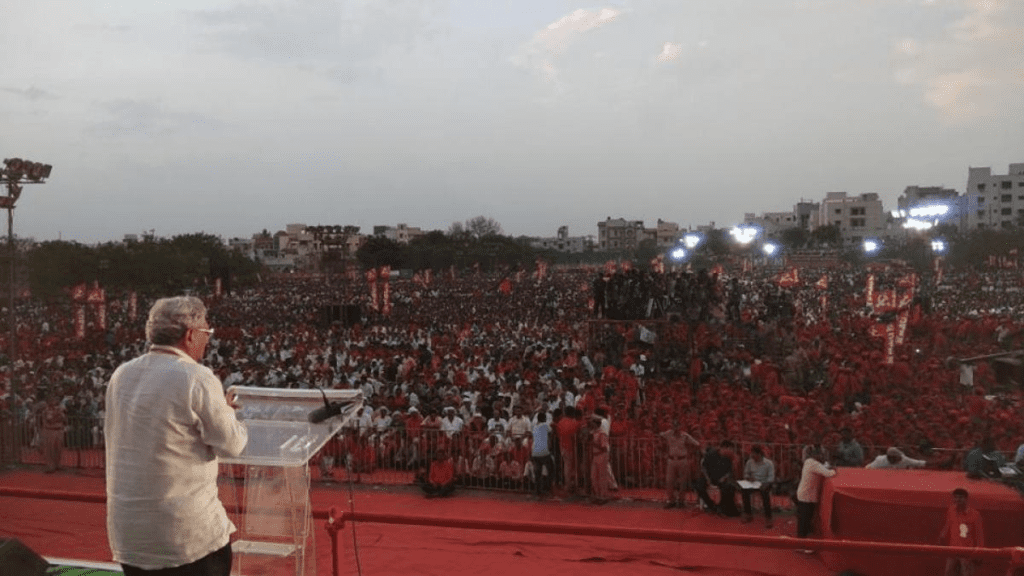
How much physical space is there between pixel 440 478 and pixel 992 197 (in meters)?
100

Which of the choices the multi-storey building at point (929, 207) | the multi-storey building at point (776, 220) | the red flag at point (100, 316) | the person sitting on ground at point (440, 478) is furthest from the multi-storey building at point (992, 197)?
the person sitting on ground at point (440, 478)

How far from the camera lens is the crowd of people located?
388 inches

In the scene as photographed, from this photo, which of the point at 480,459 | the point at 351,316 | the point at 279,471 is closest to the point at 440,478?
the point at 480,459

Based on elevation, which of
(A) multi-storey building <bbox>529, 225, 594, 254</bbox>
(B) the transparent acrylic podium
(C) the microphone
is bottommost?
(B) the transparent acrylic podium

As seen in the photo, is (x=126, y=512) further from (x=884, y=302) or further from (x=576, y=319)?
(x=576, y=319)

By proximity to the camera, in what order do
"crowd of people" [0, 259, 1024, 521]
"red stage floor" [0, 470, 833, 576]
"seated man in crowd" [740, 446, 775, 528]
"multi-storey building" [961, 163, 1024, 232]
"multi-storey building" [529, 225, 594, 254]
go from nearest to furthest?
"red stage floor" [0, 470, 833, 576], "seated man in crowd" [740, 446, 775, 528], "crowd of people" [0, 259, 1024, 521], "multi-storey building" [961, 163, 1024, 232], "multi-storey building" [529, 225, 594, 254]

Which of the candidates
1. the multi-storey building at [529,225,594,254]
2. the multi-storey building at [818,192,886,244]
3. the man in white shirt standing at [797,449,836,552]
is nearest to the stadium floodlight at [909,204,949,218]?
the man in white shirt standing at [797,449,836,552]

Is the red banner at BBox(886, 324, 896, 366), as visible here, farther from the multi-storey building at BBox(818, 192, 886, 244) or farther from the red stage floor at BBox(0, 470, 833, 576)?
the multi-storey building at BBox(818, 192, 886, 244)

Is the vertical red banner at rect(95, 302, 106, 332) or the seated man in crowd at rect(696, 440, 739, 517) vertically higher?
the vertical red banner at rect(95, 302, 106, 332)

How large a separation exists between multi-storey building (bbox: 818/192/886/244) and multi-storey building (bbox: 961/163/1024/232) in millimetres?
21772

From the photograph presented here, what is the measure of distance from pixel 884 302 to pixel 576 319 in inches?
440

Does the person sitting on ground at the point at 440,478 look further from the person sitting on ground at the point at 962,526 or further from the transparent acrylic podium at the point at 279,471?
the transparent acrylic podium at the point at 279,471

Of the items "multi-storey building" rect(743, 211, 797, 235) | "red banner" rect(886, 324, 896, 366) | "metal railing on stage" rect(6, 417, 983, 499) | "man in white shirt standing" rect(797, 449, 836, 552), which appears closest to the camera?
"man in white shirt standing" rect(797, 449, 836, 552)

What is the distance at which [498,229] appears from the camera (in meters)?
124
